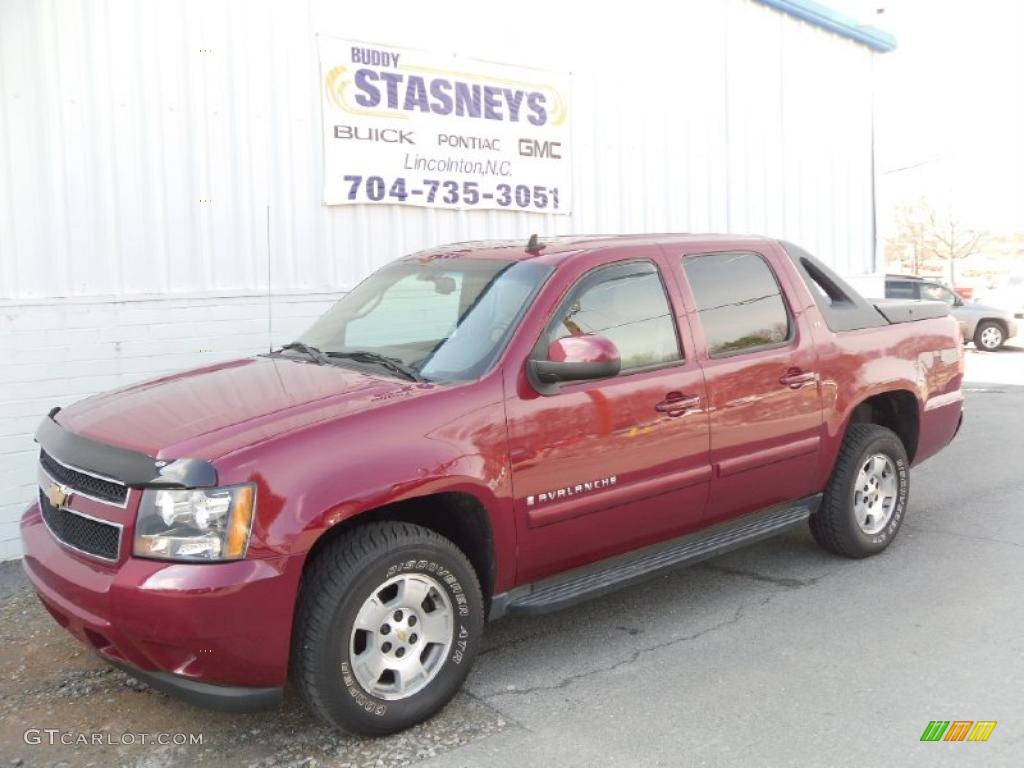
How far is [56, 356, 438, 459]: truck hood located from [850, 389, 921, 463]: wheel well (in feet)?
10.4

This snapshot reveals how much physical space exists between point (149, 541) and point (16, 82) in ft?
13.6

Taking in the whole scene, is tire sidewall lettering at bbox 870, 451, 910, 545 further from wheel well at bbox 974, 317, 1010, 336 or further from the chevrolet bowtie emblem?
wheel well at bbox 974, 317, 1010, 336

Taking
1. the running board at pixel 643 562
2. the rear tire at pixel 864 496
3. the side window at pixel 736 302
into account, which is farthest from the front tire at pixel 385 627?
the rear tire at pixel 864 496

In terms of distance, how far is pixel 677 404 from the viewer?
4.52m

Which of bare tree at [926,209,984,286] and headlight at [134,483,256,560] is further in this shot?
bare tree at [926,209,984,286]

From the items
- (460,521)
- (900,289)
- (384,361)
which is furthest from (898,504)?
(900,289)

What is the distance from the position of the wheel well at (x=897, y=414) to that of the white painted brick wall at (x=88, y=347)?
3.93 metres

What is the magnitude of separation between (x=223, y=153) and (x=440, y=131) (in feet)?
6.43

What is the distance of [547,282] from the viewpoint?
14.2 feet

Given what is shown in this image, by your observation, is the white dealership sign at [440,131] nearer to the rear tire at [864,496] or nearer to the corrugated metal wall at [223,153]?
the corrugated metal wall at [223,153]

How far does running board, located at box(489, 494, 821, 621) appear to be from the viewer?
4113 millimetres

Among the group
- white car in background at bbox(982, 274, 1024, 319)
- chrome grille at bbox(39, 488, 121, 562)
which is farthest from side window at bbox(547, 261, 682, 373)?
white car in background at bbox(982, 274, 1024, 319)

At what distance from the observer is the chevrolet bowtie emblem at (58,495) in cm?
370

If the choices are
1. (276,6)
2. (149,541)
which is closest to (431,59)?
(276,6)
